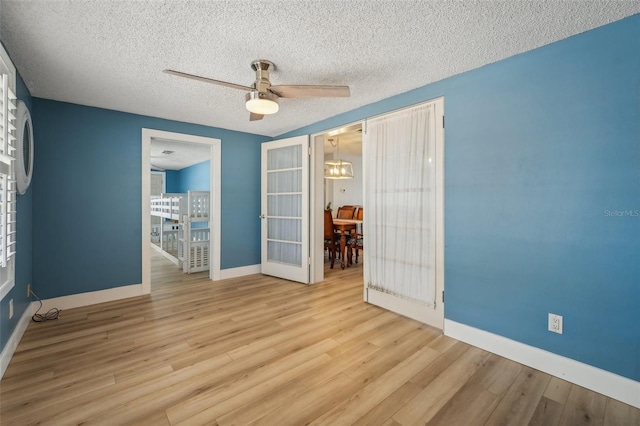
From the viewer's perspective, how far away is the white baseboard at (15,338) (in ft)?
5.92

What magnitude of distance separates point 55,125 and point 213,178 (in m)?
1.73

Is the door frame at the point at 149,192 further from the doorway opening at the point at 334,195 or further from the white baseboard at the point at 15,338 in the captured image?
the doorway opening at the point at 334,195

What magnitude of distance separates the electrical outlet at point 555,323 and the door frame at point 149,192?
375cm

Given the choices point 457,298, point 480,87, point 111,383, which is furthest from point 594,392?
point 111,383

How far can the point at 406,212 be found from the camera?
273 cm

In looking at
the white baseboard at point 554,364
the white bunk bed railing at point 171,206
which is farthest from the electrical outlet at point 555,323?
the white bunk bed railing at point 171,206

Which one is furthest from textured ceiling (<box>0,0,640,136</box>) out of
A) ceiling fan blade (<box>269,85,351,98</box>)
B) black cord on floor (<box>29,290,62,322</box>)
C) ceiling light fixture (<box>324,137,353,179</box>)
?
ceiling light fixture (<box>324,137,353,179</box>)

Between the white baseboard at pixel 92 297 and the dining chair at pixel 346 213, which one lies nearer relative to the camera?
the white baseboard at pixel 92 297

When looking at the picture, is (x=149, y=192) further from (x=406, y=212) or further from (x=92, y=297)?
(x=406, y=212)

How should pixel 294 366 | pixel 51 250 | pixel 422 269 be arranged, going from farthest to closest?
1. pixel 51 250
2. pixel 422 269
3. pixel 294 366

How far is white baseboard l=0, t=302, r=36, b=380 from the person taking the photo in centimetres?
180

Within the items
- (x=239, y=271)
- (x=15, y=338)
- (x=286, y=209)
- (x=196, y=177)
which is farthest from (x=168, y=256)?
(x=15, y=338)

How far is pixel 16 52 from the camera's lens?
6.44 feet

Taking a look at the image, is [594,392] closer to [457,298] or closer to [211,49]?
[457,298]
